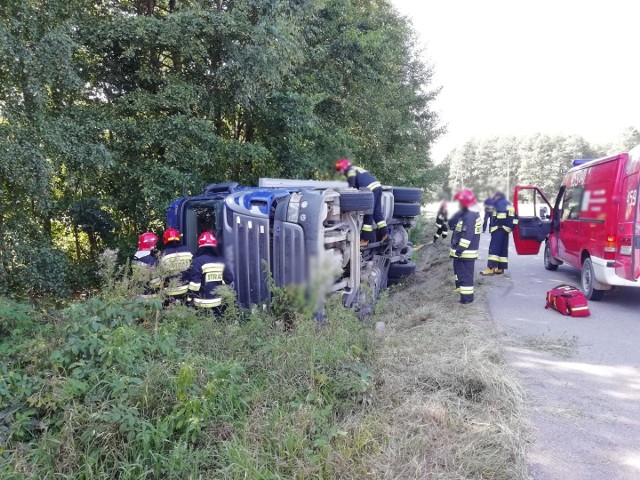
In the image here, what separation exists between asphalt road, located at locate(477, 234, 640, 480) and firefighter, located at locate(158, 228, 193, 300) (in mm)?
3101

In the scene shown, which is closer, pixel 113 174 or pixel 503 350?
pixel 503 350

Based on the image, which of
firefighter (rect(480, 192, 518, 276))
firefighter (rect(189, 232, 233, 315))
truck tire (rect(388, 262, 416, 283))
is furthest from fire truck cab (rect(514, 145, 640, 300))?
firefighter (rect(189, 232, 233, 315))

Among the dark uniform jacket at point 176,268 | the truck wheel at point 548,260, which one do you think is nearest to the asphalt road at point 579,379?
the truck wheel at point 548,260

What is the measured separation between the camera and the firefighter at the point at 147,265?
378 cm

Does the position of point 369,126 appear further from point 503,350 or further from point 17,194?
point 17,194

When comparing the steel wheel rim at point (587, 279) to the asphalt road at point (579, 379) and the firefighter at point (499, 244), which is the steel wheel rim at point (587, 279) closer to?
the asphalt road at point (579, 379)

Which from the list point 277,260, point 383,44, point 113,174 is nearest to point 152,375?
point 277,260

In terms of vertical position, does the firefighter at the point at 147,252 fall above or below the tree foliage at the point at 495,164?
below

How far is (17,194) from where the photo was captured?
567 centimetres

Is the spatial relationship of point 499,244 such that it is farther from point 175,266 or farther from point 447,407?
point 175,266

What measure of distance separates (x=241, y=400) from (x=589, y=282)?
6.08 meters

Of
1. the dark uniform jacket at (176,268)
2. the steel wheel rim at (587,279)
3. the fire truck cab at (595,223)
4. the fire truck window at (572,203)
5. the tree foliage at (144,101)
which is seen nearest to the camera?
the dark uniform jacket at (176,268)

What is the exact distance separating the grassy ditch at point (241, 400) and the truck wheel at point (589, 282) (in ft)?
12.2

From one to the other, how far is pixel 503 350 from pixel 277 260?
2952mm
